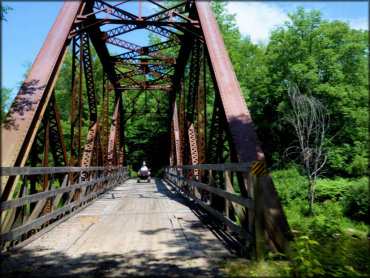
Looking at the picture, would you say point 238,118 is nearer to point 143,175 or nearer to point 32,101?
A: point 32,101

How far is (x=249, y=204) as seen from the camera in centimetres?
348

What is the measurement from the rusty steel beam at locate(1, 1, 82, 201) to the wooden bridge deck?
1.11 m

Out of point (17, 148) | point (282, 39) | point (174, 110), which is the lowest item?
point (17, 148)

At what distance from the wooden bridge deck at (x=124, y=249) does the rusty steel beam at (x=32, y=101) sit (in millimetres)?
1105

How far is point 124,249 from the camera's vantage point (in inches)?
150

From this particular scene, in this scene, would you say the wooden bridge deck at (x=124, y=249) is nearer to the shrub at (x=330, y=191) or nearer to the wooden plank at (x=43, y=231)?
the wooden plank at (x=43, y=231)

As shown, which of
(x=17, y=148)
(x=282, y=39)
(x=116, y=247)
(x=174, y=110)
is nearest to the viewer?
(x=116, y=247)

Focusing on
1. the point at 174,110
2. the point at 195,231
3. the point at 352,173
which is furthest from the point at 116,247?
the point at 352,173

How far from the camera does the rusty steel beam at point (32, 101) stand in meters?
4.30

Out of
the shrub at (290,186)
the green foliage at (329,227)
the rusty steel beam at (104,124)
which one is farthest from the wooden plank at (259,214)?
the shrub at (290,186)

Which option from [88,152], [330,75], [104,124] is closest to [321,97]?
[330,75]

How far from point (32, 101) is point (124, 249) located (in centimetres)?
328

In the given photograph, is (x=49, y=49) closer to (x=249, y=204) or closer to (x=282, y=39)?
(x=249, y=204)

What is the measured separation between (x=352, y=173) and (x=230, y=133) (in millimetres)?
18810
